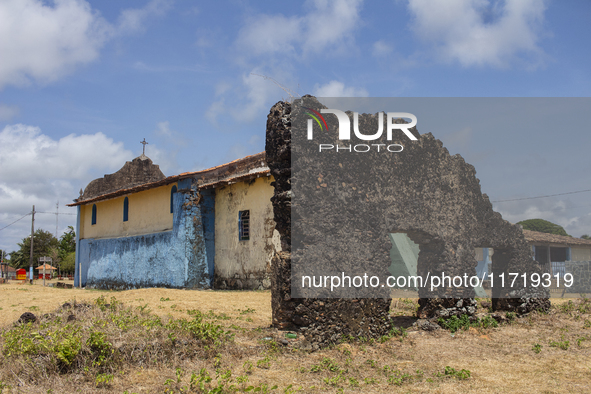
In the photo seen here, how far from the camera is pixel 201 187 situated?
1598cm

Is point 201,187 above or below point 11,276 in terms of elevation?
above

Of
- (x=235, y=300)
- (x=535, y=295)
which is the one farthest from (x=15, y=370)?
(x=535, y=295)

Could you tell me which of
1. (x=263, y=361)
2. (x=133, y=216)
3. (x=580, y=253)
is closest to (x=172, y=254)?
(x=133, y=216)

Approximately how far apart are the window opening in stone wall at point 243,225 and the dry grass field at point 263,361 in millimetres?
7749

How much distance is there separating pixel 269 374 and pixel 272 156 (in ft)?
10.3

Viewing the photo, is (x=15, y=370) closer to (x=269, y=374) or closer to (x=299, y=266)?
(x=269, y=374)

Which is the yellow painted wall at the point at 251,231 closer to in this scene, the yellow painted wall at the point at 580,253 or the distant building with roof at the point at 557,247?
the distant building with roof at the point at 557,247

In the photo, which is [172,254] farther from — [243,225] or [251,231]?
[251,231]

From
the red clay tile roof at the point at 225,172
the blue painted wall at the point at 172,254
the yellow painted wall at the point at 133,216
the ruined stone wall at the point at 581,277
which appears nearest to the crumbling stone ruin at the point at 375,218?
the red clay tile roof at the point at 225,172

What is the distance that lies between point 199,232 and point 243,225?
1811 millimetres

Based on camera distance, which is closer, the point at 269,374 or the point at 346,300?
the point at 269,374

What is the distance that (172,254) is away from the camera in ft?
53.0

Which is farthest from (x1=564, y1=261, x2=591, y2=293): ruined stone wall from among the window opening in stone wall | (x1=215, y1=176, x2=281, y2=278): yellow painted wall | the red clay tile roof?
the red clay tile roof

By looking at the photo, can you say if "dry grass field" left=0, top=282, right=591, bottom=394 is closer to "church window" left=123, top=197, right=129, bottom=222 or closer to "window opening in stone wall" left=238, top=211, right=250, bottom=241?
"window opening in stone wall" left=238, top=211, right=250, bottom=241
